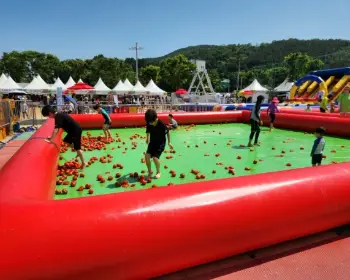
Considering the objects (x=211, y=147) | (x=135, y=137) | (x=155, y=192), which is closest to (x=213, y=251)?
(x=155, y=192)

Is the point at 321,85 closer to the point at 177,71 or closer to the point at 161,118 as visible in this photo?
the point at 161,118

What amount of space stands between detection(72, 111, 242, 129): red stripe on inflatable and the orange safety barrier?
1008 centimetres

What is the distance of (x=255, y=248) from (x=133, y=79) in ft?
212

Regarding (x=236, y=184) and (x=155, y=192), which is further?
(x=236, y=184)

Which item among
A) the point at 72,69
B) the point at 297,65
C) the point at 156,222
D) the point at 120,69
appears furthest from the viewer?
the point at 72,69

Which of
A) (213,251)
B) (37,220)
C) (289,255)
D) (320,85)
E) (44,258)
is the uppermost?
(320,85)

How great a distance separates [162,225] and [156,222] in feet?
0.21

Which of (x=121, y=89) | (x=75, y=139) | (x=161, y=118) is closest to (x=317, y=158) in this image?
(x=75, y=139)

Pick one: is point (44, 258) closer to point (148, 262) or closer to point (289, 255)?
point (148, 262)

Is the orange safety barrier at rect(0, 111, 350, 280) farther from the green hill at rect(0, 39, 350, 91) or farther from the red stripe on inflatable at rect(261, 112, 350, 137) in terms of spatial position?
the green hill at rect(0, 39, 350, 91)

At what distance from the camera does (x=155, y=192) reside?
10.1 ft

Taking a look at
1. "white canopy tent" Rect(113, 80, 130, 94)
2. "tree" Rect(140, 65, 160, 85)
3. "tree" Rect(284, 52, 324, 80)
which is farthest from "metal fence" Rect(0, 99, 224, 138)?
"tree" Rect(284, 52, 324, 80)

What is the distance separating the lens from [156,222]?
2.77 meters

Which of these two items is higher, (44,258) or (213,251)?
(44,258)
